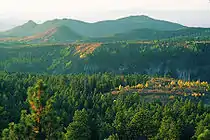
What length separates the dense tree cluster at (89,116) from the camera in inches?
1656

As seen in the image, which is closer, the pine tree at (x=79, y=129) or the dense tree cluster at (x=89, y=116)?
the dense tree cluster at (x=89, y=116)

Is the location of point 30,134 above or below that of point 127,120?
above

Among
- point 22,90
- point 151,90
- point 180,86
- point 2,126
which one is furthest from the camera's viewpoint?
point 180,86

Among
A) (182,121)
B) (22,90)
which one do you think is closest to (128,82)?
(22,90)

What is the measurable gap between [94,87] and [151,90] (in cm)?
2739

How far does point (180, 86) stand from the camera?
163 m

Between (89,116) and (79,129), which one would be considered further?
(89,116)

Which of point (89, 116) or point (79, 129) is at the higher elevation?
point (79, 129)

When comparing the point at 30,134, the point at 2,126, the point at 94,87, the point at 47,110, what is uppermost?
the point at 47,110

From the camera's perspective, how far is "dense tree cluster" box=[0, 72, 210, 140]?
42.1 metres

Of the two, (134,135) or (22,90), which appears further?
(22,90)

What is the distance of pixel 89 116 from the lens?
8200 centimetres

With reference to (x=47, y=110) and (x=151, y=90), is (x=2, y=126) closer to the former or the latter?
(x=47, y=110)

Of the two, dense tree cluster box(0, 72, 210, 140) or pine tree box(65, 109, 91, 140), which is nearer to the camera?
dense tree cluster box(0, 72, 210, 140)
